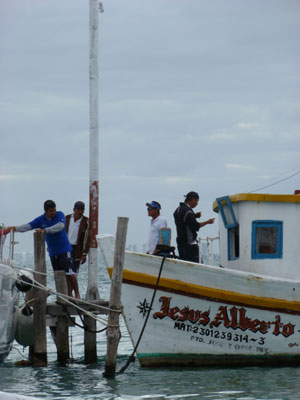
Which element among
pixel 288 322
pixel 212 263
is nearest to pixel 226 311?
pixel 288 322

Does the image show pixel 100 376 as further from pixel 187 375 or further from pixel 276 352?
pixel 276 352

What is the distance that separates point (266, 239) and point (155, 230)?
1855 mm

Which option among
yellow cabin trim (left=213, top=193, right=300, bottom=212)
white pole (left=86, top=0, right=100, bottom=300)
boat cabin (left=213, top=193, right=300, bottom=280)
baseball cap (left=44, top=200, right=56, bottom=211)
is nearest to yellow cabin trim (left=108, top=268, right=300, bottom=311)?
boat cabin (left=213, top=193, right=300, bottom=280)

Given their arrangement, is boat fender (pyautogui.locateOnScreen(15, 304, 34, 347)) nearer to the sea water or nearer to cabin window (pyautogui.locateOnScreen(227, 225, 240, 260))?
the sea water

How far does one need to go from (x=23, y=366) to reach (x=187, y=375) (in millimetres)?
3200

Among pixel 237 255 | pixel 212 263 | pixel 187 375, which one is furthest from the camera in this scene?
pixel 212 263

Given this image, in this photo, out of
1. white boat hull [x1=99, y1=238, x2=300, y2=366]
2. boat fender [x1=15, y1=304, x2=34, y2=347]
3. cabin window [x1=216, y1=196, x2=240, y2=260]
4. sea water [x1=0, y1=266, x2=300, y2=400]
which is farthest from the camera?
boat fender [x1=15, y1=304, x2=34, y2=347]

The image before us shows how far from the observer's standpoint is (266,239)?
13297 millimetres

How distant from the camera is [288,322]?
42.5ft

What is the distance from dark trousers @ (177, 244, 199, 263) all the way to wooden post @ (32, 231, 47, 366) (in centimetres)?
230

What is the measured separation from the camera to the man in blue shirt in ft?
44.0

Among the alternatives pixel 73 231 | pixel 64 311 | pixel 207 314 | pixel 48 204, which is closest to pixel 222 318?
pixel 207 314

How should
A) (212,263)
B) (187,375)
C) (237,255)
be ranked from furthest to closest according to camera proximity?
(212,263) < (237,255) < (187,375)

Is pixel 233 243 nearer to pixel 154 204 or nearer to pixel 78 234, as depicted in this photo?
pixel 154 204
